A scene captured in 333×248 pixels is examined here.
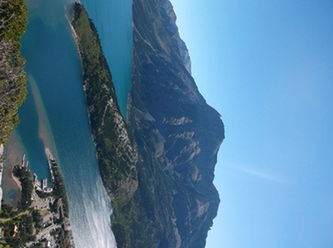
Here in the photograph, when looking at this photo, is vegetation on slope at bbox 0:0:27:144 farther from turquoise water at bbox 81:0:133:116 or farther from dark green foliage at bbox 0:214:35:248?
turquoise water at bbox 81:0:133:116

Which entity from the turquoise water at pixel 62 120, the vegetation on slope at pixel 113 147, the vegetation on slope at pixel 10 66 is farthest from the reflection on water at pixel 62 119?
the vegetation on slope at pixel 10 66

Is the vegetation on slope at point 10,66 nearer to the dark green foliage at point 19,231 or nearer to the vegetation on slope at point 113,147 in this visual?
the dark green foliage at point 19,231

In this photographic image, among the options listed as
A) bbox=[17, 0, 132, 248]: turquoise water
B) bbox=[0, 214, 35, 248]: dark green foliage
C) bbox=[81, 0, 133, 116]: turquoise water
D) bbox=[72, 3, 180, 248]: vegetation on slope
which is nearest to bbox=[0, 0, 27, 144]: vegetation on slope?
bbox=[17, 0, 132, 248]: turquoise water

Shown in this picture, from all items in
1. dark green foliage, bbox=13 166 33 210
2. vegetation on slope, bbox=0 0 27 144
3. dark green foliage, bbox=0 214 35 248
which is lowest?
dark green foliage, bbox=0 214 35 248

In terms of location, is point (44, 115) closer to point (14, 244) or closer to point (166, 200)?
point (14, 244)

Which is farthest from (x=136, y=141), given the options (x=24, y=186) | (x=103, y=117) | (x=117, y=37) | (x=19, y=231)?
(x=19, y=231)

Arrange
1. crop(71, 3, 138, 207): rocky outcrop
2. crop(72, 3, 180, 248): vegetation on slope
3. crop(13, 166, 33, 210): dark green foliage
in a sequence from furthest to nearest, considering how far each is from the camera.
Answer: crop(72, 3, 180, 248): vegetation on slope, crop(71, 3, 138, 207): rocky outcrop, crop(13, 166, 33, 210): dark green foliage

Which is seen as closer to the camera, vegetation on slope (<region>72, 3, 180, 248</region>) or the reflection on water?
the reflection on water
